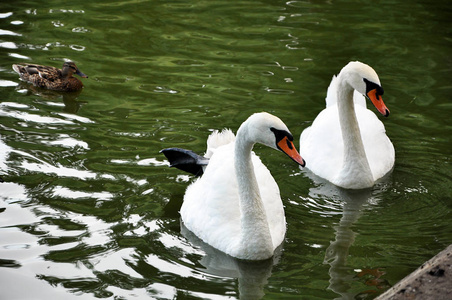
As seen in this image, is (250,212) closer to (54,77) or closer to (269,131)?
(269,131)

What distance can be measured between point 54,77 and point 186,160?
12.8 ft

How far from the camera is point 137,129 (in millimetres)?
9930

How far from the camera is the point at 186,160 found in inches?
326

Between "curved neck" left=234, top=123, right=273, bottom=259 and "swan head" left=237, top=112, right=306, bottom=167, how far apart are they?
165 millimetres

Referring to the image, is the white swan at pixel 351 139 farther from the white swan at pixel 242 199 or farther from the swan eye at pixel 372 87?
the white swan at pixel 242 199

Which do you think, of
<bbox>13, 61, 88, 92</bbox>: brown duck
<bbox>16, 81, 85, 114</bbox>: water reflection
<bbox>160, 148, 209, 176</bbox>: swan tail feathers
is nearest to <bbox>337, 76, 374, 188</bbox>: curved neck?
<bbox>160, 148, 209, 176</bbox>: swan tail feathers

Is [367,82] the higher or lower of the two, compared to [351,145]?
higher

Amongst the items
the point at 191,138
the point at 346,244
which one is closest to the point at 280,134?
the point at 346,244

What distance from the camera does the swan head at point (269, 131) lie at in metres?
6.67

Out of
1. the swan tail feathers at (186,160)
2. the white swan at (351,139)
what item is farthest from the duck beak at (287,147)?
the white swan at (351,139)

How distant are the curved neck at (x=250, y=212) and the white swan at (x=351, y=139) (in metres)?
1.98

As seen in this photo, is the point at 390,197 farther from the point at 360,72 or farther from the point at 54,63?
the point at 54,63

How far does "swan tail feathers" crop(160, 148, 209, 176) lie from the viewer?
8.24 m

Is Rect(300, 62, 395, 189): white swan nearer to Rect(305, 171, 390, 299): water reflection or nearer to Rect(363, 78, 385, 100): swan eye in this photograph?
Rect(363, 78, 385, 100): swan eye
